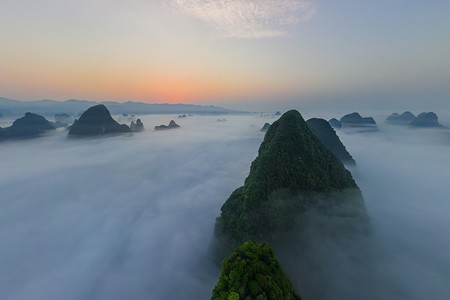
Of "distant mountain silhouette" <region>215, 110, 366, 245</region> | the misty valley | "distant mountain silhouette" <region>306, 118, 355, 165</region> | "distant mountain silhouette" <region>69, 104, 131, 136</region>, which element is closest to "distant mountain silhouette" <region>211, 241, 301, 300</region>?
the misty valley

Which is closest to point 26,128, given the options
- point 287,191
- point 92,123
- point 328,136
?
point 92,123

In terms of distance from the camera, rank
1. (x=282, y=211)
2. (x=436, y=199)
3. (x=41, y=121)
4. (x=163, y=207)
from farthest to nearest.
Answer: (x=41, y=121) < (x=436, y=199) < (x=163, y=207) < (x=282, y=211)

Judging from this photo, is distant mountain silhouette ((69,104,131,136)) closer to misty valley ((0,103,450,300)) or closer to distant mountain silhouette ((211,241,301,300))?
misty valley ((0,103,450,300))

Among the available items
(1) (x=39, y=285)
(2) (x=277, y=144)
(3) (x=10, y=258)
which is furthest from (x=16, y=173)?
(2) (x=277, y=144)

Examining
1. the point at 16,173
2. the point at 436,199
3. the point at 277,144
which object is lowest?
the point at 16,173

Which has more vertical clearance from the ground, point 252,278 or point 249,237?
point 252,278

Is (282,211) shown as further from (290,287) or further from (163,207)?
(163,207)

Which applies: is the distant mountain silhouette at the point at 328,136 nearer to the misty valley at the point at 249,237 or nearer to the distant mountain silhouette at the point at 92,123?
the misty valley at the point at 249,237

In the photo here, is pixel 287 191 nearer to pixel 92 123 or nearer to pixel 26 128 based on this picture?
pixel 92 123
